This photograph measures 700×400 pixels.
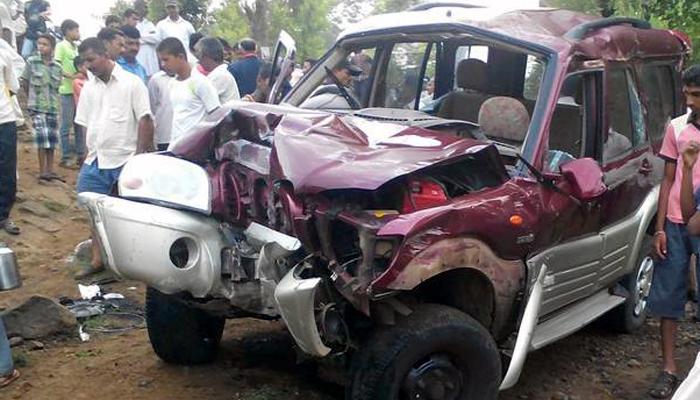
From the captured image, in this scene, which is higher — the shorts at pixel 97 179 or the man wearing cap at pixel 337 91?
the man wearing cap at pixel 337 91

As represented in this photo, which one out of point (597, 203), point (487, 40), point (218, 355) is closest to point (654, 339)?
point (597, 203)

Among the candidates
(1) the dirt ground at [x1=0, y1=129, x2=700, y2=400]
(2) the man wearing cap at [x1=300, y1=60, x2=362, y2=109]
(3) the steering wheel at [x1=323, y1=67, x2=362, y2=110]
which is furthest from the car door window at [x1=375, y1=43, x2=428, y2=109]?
(1) the dirt ground at [x1=0, y1=129, x2=700, y2=400]

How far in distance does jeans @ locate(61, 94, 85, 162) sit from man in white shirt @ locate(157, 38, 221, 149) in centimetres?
394

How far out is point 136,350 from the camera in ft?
15.8

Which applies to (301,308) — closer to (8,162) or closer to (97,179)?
(97,179)

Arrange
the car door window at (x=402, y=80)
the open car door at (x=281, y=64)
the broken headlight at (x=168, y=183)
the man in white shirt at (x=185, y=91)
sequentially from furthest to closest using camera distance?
1. the man in white shirt at (x=185, y=91)
2. the car door window at (x=402, y=80)
3. the open car door at (x=281, y=64)
4. the broken headlight at (x=168, y=183)

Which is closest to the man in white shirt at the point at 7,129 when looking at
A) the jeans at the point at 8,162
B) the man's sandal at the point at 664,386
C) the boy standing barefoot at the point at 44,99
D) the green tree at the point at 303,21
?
the jeans at the point at 8,162

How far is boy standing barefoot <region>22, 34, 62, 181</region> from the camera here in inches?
347

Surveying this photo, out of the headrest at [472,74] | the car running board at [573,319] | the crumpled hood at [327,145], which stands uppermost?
the headrest at [472,74]

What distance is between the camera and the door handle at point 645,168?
4965mm

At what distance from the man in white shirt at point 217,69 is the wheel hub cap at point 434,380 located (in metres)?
4.03

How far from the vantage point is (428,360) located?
346 cm

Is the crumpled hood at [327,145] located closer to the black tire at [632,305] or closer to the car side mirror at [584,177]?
the car side mirror at [584,177]

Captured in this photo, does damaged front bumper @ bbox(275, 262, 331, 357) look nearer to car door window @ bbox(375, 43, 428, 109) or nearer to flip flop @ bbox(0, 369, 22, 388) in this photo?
flip flop @ bbox(0, 369, 22, 388)
